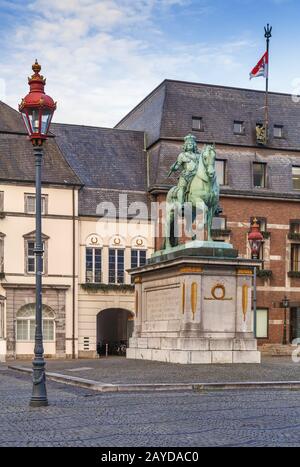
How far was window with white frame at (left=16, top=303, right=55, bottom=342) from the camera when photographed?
157ft

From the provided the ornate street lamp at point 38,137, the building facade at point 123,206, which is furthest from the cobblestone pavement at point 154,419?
the building facade at point 123,206

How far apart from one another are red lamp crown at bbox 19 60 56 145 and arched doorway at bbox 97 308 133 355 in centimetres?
3586

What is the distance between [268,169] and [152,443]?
42.6 m

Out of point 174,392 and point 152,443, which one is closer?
point 152,443

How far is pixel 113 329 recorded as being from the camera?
5688 cm

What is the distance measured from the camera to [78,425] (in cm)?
1409

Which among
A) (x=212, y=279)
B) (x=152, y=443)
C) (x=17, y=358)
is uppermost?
(x=212, y=279)

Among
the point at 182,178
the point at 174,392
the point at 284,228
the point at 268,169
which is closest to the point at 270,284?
the point at 284,228

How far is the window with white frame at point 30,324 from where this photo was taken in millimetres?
48000

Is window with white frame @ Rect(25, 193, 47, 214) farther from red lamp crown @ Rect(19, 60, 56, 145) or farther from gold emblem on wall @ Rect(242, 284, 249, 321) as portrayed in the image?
red lamp crown @ Rect(19, 60, 56, 145)

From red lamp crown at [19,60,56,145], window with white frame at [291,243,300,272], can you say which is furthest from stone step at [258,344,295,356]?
red lamp crown at [19,60,56,145]

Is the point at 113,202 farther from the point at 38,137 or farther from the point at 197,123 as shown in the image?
the point at 38,137
